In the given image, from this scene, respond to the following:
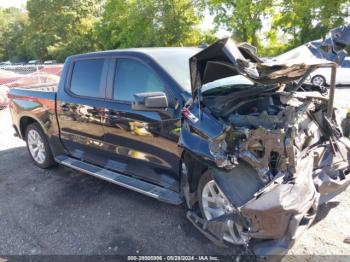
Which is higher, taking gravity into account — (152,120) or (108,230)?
(152,120)

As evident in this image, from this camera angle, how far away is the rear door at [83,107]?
4.44m

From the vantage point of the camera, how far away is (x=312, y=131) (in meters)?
3.15

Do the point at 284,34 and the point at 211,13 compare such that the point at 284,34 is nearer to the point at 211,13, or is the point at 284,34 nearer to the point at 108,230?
the point at 211,13

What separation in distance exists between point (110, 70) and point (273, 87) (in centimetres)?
207

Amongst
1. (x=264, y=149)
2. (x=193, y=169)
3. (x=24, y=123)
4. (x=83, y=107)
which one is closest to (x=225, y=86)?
(x=193, y=169)

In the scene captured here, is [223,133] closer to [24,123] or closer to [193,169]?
[193,169]

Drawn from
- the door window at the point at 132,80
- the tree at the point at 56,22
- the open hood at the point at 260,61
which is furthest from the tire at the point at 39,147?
the tree at the point at 56,22

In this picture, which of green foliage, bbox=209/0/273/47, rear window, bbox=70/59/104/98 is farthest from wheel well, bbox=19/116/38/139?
green foliage, bbox=209/0/273/47

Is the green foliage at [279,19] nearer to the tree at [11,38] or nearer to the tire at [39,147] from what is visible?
the tire at [39,147]

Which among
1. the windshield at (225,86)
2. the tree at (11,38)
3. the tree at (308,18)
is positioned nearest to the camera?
the windshield at (225,86)

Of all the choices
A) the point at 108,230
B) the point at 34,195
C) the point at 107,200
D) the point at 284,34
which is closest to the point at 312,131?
the point at 108,230

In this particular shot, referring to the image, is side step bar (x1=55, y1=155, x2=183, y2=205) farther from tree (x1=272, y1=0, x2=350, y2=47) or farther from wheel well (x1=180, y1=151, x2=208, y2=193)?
tree (x1=272, y1=0, x2=350, y2=47)

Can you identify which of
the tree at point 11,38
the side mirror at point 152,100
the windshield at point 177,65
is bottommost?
the tree at point 11,38

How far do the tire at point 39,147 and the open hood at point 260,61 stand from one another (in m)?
3.35
